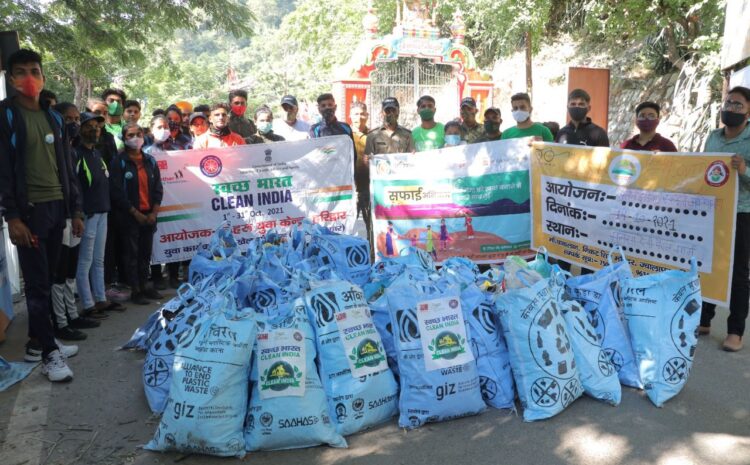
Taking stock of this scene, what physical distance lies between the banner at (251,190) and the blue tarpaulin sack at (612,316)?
142 inches

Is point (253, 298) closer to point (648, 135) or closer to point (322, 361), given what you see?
point (322, 361)

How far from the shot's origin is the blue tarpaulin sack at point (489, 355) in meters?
3.38

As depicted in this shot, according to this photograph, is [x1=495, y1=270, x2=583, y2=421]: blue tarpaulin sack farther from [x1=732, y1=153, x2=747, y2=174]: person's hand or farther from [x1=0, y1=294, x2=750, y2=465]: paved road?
[x1=732, y1=153, x2=747, y2=174]: person's hand

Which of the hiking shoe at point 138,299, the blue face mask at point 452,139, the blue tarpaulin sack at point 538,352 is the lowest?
the hiking shoe at point 138,299

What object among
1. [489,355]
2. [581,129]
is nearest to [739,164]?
[581,129]

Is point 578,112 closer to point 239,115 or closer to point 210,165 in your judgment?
point 210,165

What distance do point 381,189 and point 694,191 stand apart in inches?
117

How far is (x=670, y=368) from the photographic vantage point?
11.4 ft

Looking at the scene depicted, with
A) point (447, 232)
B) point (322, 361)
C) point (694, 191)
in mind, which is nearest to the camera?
point (322, 361)

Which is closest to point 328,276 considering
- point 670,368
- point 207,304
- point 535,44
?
point 207,304

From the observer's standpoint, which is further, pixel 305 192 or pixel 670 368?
pixel 305 192

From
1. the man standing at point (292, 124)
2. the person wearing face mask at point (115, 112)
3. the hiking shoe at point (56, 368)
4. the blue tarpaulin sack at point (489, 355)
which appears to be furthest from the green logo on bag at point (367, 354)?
the man standing at point (292, 124)

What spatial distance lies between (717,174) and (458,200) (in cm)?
238

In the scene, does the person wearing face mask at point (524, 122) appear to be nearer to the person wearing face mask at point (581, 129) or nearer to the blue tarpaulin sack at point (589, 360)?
the person wearing face mask at point (581, 129)
